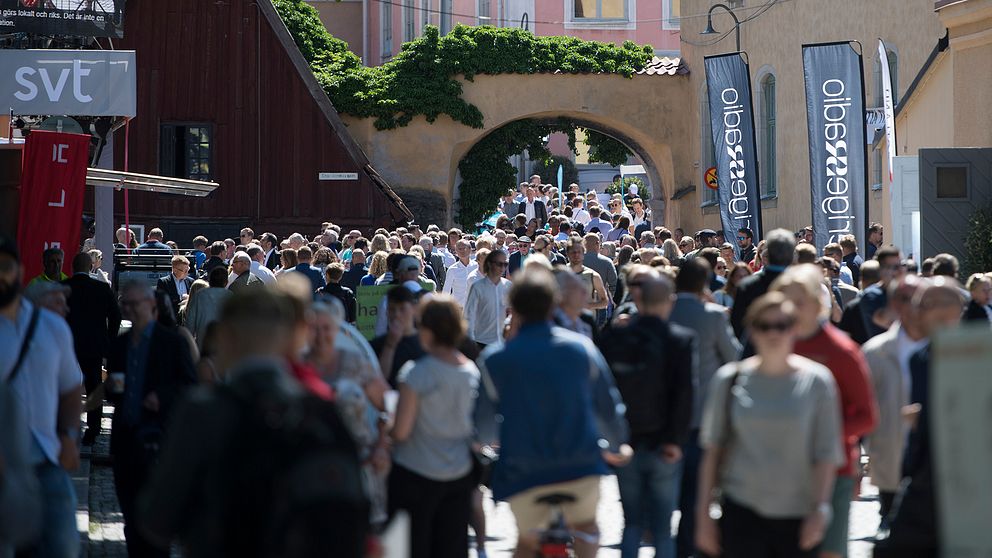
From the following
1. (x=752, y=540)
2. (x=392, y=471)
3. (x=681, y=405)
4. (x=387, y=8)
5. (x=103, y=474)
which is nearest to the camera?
(x=752, y=540)

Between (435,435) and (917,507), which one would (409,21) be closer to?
(435,435)

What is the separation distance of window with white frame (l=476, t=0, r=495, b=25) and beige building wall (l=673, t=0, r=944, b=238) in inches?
673

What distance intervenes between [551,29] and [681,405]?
140 ft

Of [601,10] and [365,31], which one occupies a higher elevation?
[365,31]

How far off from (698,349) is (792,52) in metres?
21.7

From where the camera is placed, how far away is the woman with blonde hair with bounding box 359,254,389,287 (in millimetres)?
14359

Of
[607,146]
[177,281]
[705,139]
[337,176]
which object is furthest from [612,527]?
[607,146]

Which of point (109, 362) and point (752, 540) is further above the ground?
point (109, 362)

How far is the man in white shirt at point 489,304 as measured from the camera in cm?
1324

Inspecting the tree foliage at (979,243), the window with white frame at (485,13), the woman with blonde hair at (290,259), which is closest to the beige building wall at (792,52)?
the tree foliage at (979,243)

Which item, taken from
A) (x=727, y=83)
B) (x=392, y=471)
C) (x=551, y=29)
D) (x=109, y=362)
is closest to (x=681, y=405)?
(x=392, y=471)

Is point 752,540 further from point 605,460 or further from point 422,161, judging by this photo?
point 422,161

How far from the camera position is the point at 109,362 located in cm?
836

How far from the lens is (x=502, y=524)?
34.7 feet
